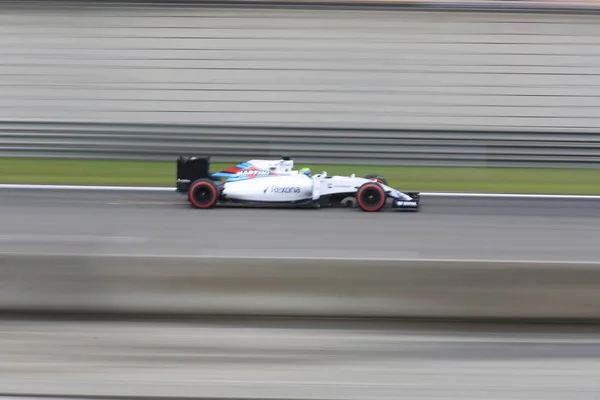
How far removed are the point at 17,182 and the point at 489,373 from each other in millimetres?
11550

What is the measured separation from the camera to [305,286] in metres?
5.01

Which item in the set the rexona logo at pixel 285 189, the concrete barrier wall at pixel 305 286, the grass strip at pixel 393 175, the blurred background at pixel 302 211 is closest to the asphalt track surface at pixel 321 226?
the blurred background at pixel 302 211

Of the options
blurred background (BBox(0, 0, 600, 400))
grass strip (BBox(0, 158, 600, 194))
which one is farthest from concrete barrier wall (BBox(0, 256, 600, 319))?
grass strip (BBox(0, 158, 600, 194))

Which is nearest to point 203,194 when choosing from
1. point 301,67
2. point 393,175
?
point 393,175

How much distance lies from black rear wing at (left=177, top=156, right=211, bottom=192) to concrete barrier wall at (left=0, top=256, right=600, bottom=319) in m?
6.89

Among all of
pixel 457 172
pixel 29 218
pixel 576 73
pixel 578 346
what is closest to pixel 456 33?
pixel 576 73

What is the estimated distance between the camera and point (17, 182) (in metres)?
14.2

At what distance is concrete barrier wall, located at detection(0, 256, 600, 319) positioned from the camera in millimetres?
4953

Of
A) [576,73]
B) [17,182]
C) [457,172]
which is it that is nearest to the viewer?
[17,182]

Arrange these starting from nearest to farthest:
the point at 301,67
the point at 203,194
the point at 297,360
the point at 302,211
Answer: the point at 297,360 < the point at 302,211 < the point at 203,194 < the point at 301,67

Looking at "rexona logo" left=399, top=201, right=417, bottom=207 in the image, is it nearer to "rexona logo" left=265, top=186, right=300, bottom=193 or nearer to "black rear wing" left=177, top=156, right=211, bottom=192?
"rexona logo" left=265, top=186, right=300, bottom=193

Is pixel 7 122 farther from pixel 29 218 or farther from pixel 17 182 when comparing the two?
pixel 29 218

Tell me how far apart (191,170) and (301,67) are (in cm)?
725

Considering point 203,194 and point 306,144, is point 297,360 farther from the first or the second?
point 306,144
